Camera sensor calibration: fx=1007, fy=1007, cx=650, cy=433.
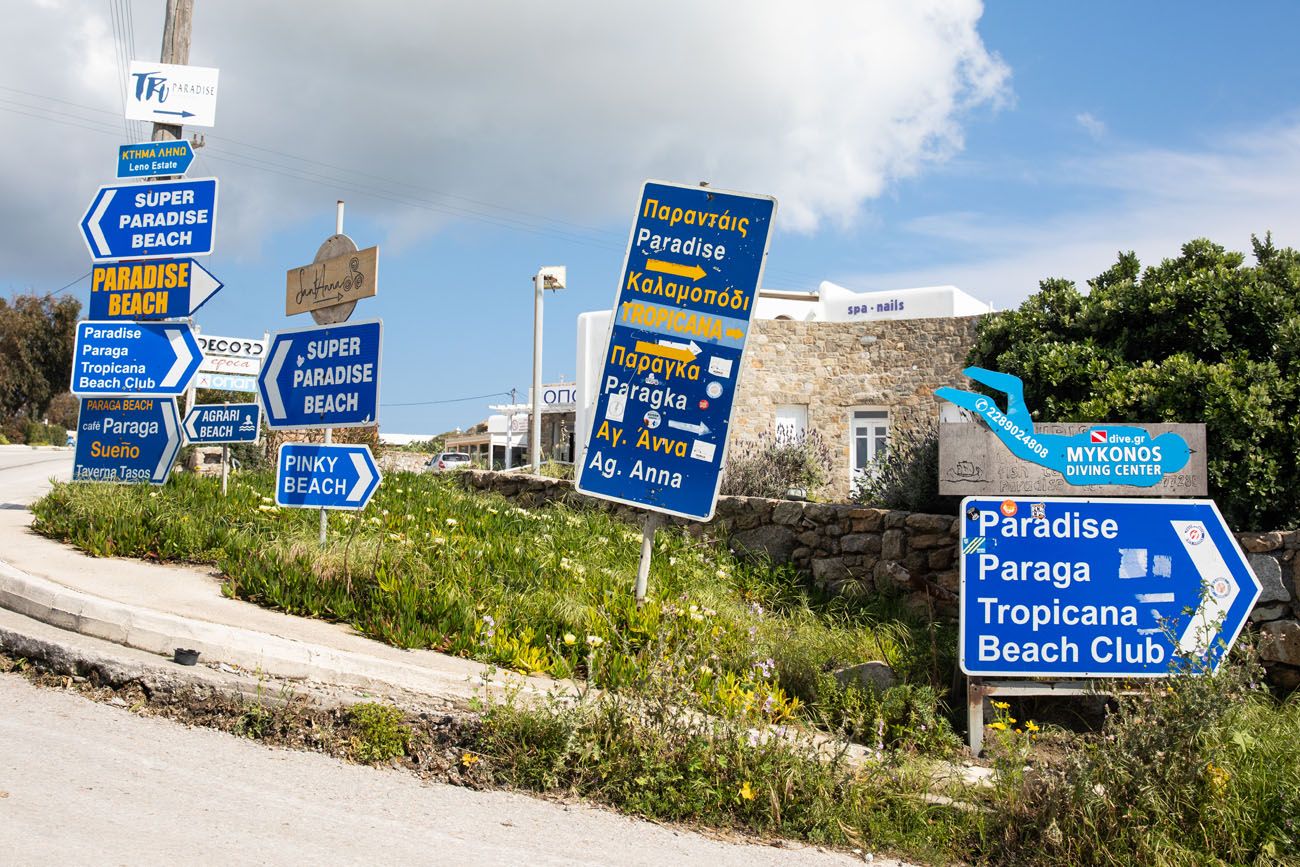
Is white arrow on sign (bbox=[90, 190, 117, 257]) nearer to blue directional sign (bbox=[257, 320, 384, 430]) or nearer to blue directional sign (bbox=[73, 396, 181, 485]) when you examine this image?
blue directional sign (bbox=[73, 396, 181, 485])

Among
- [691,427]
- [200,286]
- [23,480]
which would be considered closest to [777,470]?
[691,427]

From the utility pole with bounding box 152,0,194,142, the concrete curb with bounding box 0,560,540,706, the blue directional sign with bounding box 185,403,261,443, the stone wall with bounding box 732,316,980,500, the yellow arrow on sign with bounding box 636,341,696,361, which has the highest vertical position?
the utility pole with bounding box 152,0,194,142

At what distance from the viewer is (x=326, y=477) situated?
23.7ft

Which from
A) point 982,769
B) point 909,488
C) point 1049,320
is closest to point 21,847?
point 982,769

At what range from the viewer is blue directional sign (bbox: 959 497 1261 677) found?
5957mm

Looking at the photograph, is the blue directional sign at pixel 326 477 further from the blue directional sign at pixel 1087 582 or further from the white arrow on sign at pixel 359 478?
the blue directional sign at pixel 1087 582

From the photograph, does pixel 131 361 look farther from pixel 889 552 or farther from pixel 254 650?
pixel 889 552

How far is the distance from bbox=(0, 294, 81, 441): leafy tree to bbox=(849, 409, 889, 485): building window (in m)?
50.2

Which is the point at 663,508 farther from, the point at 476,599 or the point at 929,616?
the point at 929,616

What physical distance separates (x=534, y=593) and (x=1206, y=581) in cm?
415

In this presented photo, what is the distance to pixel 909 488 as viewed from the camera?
354 inches

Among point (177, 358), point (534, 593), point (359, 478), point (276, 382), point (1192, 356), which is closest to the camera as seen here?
point (534, 593)

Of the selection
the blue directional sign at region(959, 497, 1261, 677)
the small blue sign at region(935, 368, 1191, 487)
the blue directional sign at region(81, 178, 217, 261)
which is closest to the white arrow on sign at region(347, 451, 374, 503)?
the blue directional sign at region(81, 178, 217, 261)

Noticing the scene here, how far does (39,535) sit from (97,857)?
19.0 feet
